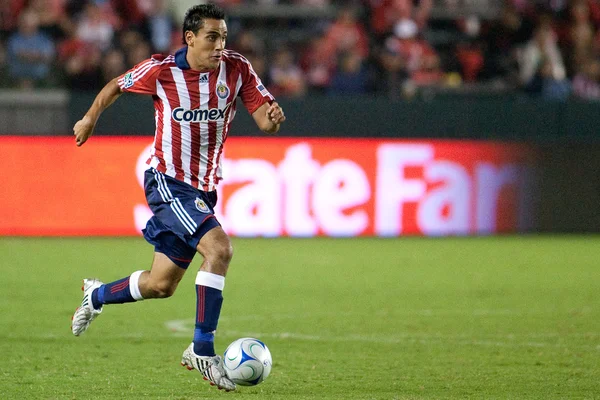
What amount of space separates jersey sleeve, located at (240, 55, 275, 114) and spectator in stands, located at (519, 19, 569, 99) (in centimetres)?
1076

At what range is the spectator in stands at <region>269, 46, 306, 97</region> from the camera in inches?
611

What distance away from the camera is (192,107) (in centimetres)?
597

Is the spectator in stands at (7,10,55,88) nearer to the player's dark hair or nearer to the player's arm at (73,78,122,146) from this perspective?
the player's arm at (73,78,122,146)

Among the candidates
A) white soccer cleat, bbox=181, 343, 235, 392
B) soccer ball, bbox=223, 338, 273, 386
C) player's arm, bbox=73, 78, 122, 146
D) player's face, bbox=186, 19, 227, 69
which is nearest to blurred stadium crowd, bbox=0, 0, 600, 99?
player's arm, bbox=73, 78, 122, 146

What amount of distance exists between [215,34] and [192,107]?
41cm

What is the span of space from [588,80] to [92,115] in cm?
1251

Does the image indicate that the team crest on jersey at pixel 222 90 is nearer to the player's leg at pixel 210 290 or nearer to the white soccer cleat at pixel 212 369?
the player's leg at pixel 210 290

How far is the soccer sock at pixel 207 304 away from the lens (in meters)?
5.54

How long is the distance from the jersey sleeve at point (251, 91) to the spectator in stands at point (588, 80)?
11607 mm

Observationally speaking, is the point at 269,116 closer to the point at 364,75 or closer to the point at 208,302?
the point at 208,302

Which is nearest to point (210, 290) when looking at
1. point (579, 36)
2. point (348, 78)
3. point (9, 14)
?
point (348, 78)

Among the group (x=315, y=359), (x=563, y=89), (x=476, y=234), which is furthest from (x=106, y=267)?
(x=563, y=89)

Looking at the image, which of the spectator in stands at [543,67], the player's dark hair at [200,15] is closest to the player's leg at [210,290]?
the player's dark hair at [200,15]

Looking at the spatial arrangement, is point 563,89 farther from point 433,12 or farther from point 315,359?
point 315,359
